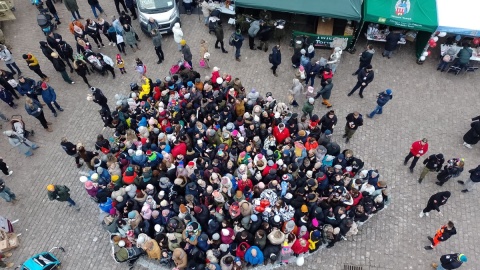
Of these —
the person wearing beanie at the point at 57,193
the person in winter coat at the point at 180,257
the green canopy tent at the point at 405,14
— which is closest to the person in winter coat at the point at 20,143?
the person wearing beanie at the point at 57,193

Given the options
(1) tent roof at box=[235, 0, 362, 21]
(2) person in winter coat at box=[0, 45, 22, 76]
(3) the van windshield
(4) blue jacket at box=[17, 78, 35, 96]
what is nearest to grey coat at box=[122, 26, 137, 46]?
(3) the van windshield

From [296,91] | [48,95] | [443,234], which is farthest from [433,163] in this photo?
[48,95]

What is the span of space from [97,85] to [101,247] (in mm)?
6898

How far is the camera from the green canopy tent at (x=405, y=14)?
45.5ft

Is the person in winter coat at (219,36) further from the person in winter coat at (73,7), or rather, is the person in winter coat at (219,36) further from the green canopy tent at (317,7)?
the person in winter coat at (73,7)

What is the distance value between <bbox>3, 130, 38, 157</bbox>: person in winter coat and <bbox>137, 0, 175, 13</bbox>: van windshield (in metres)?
7.14

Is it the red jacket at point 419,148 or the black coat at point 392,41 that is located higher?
the black coat at point 392,41

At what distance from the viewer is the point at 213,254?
8.77m

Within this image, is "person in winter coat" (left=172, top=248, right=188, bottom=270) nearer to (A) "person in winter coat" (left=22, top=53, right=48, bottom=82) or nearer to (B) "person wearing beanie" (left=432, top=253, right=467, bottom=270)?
(B) "person wearing beanie" (left=432, top=253, right=467, bottom=270)

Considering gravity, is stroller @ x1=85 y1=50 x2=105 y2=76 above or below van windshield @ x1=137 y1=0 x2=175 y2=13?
below

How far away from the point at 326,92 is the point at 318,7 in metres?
3.91

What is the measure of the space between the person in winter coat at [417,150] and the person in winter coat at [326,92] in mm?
3406

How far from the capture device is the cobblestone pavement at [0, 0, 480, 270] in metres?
10.2

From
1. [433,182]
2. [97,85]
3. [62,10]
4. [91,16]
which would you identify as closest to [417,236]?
[433,182]
